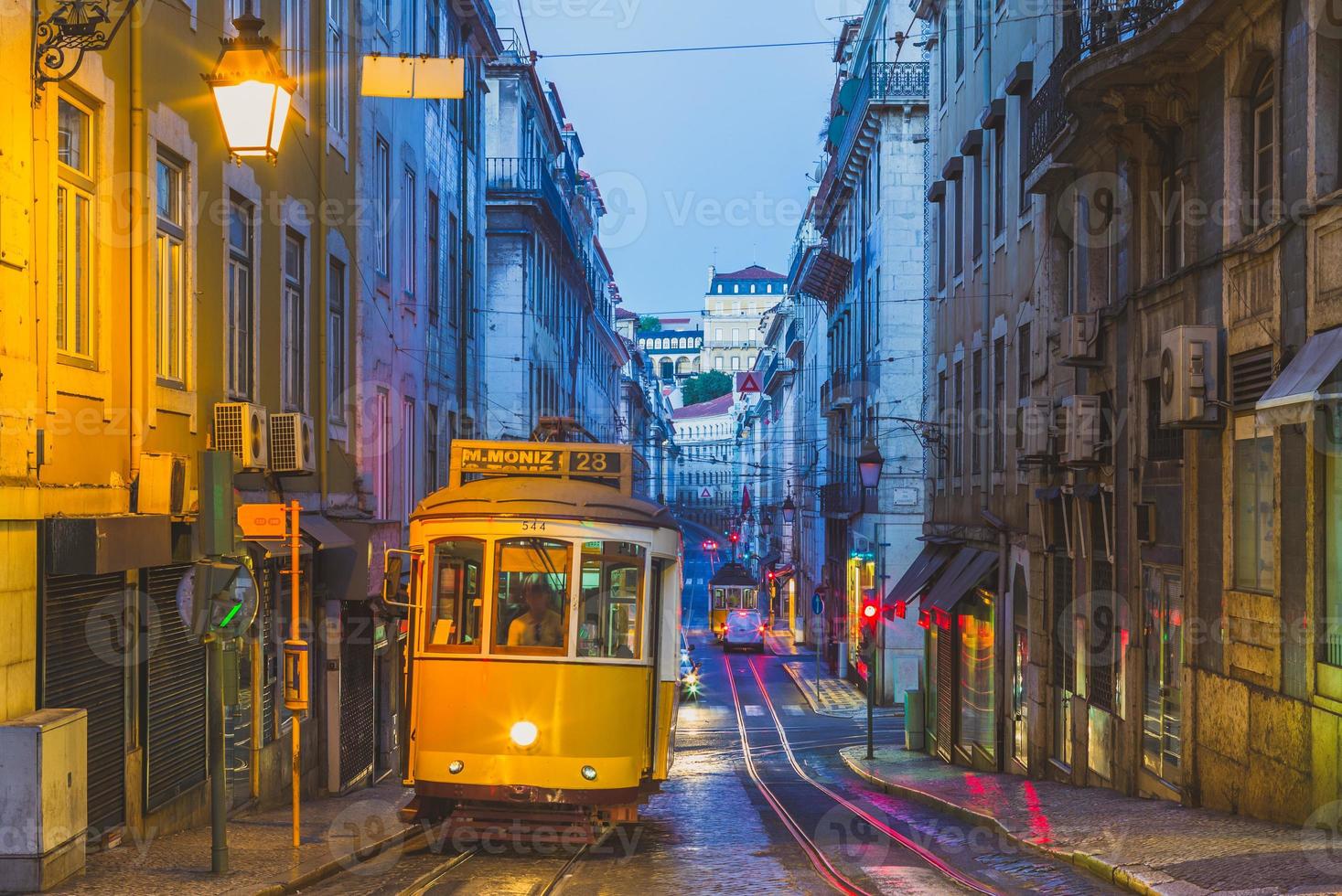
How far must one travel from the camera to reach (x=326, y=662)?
1966cm

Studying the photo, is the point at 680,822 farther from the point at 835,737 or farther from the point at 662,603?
the point at 835,737

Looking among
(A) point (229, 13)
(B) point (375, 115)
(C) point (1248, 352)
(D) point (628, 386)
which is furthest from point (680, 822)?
(D) point (628, 386)

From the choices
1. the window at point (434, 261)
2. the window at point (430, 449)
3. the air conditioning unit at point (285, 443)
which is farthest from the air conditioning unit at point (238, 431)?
the window at point (434, 261)

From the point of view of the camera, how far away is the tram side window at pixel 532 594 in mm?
12562

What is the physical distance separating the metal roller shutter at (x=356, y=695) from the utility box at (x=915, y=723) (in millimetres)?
11240

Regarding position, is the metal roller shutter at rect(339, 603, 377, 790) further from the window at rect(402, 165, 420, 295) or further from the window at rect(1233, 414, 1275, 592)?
the window at rect(1233, 414, 1275, 592)

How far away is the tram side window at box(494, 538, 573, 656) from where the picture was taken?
12.6 m

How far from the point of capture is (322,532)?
57.1ft

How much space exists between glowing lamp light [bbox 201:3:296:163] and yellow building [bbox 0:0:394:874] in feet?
3.46

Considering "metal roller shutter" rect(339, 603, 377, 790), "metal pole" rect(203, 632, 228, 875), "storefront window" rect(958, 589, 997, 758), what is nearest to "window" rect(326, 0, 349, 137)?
"metal roller shutter" rect(339, 603, 377, 790)

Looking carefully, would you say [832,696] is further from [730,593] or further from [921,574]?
[730,593]

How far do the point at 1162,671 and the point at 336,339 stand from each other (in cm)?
1130

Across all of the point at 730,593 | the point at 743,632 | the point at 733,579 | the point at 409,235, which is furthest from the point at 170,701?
the point at 733,579

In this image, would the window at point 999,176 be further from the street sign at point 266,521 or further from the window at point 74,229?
the window at point 74,229
